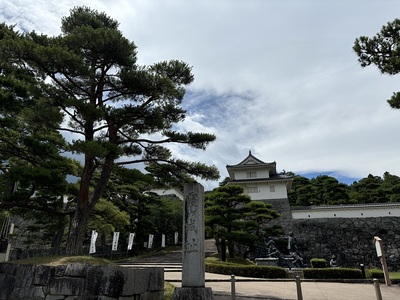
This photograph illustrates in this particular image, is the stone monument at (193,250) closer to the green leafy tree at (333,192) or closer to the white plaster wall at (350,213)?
the white plaster wall at (350,213)

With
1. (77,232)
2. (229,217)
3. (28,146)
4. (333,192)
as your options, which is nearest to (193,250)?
(77,232)

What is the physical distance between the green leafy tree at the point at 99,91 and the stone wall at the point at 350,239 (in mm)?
16767

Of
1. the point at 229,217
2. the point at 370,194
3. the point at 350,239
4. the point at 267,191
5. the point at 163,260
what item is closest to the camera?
the point at 229,217

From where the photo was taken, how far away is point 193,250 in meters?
5.27

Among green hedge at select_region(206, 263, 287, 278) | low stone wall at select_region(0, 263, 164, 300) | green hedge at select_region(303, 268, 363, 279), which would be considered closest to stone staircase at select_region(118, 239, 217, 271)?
green hedge at select_region(206, 263, 287, 278)

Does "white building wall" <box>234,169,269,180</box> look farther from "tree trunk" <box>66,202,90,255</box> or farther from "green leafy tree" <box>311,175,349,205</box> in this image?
"tree trunk" <box>66,202,90,255</box>

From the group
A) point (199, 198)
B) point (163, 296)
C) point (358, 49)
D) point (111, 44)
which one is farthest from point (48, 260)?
point (358, 49)

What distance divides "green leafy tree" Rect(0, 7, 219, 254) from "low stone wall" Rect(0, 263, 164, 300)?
2.50 m

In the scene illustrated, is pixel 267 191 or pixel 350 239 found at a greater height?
pixel 267 191

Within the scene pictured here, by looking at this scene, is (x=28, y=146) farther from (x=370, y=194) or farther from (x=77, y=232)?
(x=370, y=194)

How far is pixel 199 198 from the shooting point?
221 inches

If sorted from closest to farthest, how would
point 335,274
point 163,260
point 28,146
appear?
point 28,146
point 335,274
point 163,260

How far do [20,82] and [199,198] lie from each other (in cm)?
765

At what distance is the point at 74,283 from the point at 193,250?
2.14 m
